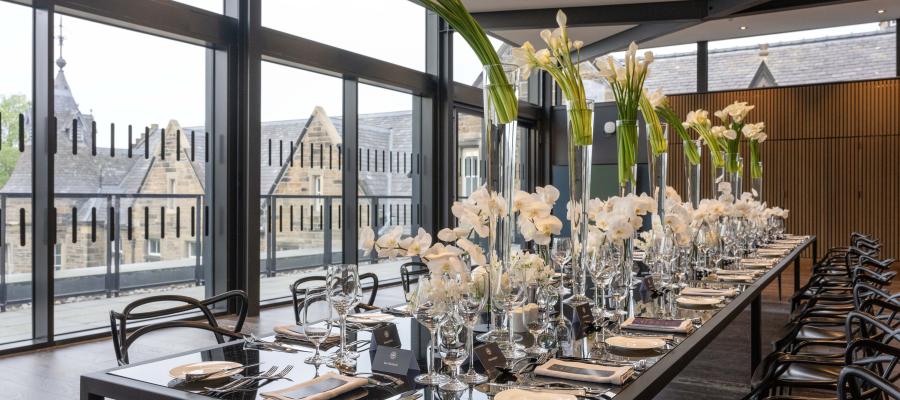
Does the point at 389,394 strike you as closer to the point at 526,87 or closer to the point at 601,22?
the point at 601,22

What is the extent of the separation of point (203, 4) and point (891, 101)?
9360 mm

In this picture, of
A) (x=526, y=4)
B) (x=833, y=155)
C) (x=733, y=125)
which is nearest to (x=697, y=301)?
(x=733, y=125)

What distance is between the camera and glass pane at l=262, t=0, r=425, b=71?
7.01 meters

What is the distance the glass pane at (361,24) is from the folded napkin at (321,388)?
18.6 ft

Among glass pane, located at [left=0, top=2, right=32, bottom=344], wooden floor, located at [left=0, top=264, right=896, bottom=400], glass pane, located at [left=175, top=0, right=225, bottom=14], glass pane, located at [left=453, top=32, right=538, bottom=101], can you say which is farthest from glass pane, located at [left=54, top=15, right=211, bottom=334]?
glass pane, located at [left=453, top=32, right=538, bottom=101]

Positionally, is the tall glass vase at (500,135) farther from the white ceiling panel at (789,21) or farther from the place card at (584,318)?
the white ceiling panel at (789,21)

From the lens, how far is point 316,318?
1895 millimetres

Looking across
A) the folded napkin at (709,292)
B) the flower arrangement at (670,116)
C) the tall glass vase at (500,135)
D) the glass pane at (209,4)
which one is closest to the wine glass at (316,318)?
the tall glass vase at (500,135)

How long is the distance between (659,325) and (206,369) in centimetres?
138

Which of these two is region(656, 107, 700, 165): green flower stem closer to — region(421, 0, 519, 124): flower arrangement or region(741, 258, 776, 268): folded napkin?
region(741, 258, 776, 268): folded napkin

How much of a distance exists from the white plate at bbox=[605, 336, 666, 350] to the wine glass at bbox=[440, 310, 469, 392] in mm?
625

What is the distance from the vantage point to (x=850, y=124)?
34.6 feet

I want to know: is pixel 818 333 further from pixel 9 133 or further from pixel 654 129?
pixel 9 133

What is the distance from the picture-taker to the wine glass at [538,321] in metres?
1.94
